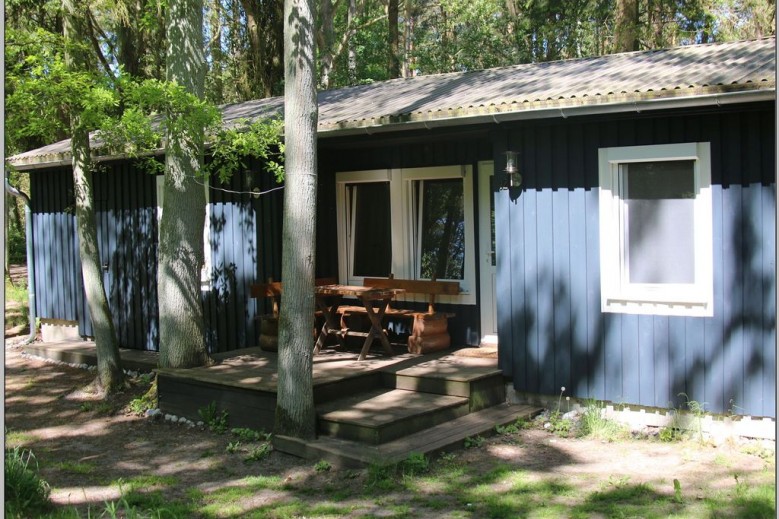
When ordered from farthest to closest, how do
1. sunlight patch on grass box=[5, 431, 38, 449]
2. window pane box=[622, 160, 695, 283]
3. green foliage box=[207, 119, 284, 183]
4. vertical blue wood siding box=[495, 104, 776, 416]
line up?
1. green foliage box=[207, 119, 284, 183]
2. sunlight patch on grass box=[5, 431, 38, 449]
3. window pane box=[622, 160, 695, 283]
4. vertical blue wood siding box=[495, 104, 776, 416]

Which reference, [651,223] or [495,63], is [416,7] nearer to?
[495,63]

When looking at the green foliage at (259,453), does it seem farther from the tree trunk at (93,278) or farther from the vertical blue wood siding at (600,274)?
the tree trunk at (93,278)

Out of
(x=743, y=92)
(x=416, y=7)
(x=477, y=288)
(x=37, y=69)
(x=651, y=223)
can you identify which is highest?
(x=416, y=7)

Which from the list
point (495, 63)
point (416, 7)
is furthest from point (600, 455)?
point (416, 7)

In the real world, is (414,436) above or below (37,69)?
below

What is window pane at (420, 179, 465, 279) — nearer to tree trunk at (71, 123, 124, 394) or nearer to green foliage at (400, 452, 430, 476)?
green foliage at (400, 452, 430, 476)

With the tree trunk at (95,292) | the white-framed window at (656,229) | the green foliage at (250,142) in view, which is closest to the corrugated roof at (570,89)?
the white-framed window at (656,229)

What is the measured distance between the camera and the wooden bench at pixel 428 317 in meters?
8.97

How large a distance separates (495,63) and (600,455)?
19.6m

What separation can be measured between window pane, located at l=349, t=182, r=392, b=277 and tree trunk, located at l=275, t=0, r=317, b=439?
331 cm

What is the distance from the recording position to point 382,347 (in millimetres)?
9531

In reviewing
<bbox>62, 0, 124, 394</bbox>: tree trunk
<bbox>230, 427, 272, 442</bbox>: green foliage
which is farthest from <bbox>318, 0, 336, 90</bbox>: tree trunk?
<bbox>230, 427, 272, 442</bbox>: green foliage

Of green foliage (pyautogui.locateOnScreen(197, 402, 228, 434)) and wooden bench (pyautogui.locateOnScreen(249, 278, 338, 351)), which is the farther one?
wooden bench (pyautogui.locateOnScreen(249, 278, 338, 351))

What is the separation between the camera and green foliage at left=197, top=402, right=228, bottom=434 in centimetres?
782
